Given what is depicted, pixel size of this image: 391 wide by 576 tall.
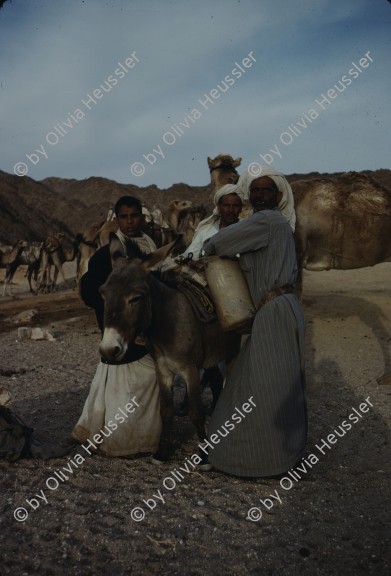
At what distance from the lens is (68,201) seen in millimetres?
52969

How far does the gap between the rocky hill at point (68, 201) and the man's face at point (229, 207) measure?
106 ft

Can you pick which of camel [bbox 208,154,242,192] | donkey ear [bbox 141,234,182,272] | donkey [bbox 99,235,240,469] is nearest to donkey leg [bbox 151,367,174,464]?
donkey [bbox 99,235,240,469]

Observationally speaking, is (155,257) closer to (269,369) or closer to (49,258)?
(269,369)

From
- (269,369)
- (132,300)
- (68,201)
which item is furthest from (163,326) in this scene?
(68,201)

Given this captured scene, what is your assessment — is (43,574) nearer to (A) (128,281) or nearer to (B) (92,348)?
(A) (128,281)

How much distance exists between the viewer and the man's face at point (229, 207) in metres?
5.04

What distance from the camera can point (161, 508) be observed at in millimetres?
3697

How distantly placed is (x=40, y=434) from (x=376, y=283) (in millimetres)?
14668

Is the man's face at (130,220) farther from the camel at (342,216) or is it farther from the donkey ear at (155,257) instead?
the camel at (342,216)

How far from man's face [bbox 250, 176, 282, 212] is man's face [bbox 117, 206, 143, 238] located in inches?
39.6

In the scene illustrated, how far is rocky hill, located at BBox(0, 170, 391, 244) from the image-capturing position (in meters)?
39.8

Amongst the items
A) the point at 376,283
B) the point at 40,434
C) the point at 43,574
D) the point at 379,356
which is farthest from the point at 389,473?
the point at 376,283

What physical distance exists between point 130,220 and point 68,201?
50480 mm

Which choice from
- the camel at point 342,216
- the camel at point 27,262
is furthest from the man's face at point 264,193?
the camel at point 27,262
